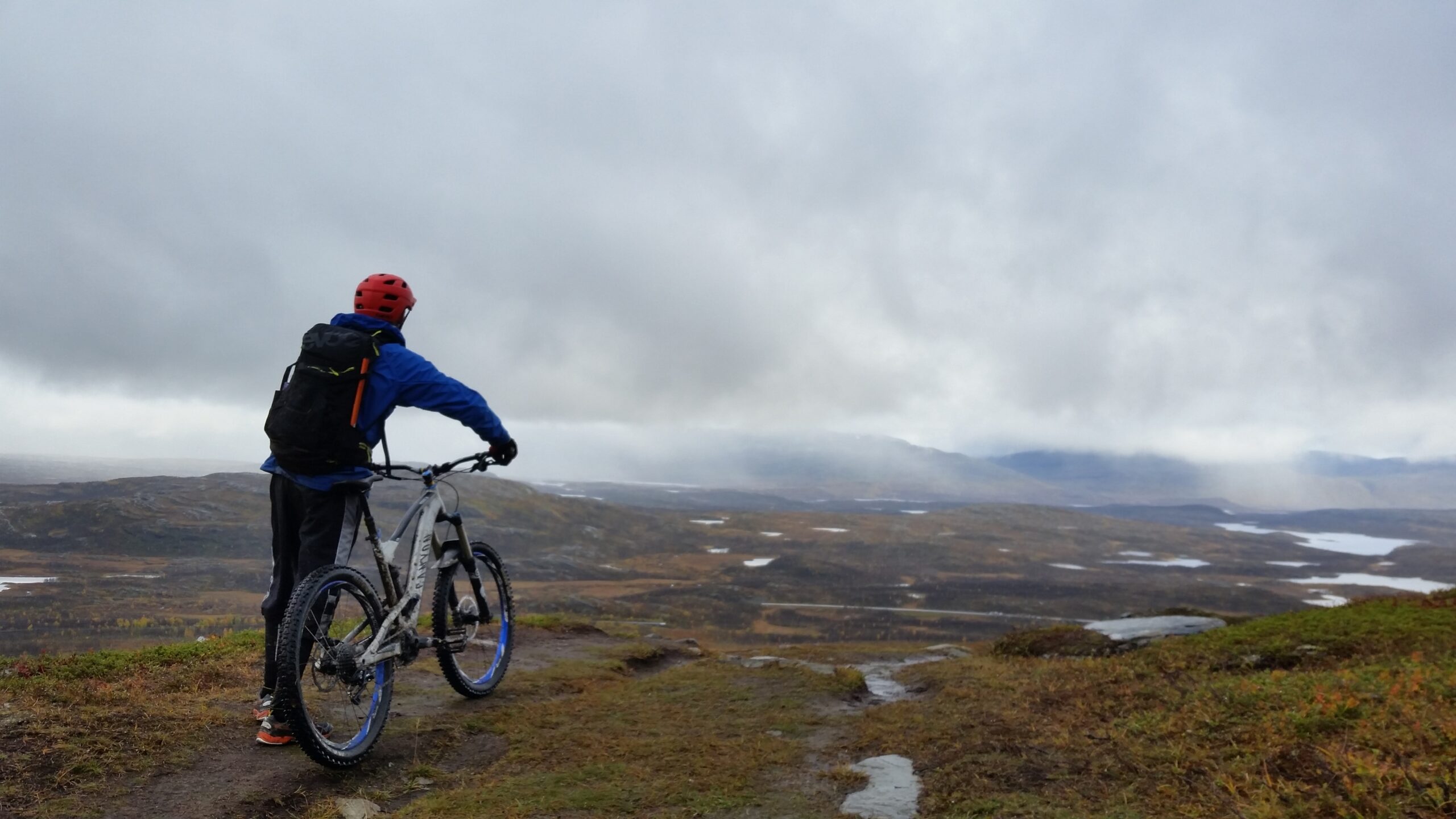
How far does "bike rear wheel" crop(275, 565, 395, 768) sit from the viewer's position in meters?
5.66

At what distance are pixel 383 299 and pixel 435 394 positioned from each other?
1.27 m

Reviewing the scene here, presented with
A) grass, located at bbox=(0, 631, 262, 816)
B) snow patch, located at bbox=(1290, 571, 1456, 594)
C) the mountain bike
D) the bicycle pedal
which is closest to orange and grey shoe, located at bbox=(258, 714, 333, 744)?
the mountain bike

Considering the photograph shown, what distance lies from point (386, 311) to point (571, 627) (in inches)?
477

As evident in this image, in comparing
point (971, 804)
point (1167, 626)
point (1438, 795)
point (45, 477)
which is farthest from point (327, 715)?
point (45, 477)

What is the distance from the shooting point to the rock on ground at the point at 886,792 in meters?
5.41

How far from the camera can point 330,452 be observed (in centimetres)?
634

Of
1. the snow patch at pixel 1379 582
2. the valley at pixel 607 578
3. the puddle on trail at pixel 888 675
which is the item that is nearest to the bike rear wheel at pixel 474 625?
the valley at pixel 607 578

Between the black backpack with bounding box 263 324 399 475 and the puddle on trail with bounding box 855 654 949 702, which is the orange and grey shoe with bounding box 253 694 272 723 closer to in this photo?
the black backpack with bounding box 263 324 399 475

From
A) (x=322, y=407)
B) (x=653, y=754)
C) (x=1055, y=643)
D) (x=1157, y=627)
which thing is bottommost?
(x=1055, y=643)

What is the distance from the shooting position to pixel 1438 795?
4.18 meters

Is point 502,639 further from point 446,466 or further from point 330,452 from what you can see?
point 330,452

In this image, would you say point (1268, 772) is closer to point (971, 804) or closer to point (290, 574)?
point (971, 804)

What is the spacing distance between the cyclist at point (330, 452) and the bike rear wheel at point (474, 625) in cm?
175

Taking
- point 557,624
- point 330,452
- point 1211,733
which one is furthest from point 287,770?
point 557,624
